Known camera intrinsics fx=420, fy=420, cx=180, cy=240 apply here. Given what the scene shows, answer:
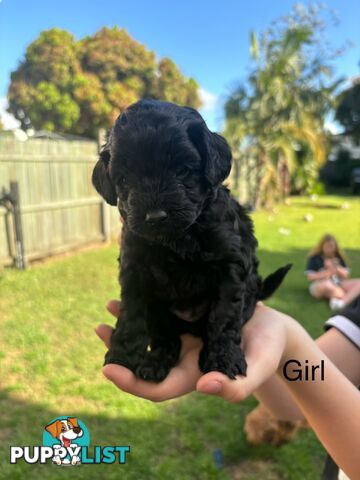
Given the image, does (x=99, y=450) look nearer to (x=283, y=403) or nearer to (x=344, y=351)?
(x=283, y=403)

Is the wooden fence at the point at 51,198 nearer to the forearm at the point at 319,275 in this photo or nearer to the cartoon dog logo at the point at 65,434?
the forearm at the point at 319,275

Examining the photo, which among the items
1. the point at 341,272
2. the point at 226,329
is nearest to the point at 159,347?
the point at 226,329

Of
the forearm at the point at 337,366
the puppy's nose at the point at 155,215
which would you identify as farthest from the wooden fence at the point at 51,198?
the puppy's nose at the point at 155,215

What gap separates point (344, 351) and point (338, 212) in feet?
61.5

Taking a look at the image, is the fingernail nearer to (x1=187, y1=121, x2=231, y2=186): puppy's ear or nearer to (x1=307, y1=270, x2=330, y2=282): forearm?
(x1=187, y1=121, x2=231, y2=186): puppy's ear

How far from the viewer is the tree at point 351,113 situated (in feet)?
117

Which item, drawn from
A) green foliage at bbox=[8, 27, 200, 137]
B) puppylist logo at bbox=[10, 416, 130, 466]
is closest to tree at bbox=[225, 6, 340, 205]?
green foliage at bbox=[8, 27, 200, 137]

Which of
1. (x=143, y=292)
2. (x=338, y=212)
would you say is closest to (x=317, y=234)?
(x=338, y=212)

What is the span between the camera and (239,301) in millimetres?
1759

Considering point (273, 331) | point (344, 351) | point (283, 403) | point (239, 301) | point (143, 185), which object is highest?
point (143, 185)

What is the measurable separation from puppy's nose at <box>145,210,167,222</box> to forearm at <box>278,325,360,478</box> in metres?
0.87

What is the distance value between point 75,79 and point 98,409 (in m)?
27.1

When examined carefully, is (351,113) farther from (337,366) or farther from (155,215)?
(155,215)

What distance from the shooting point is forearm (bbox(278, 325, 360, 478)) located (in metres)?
1.81
